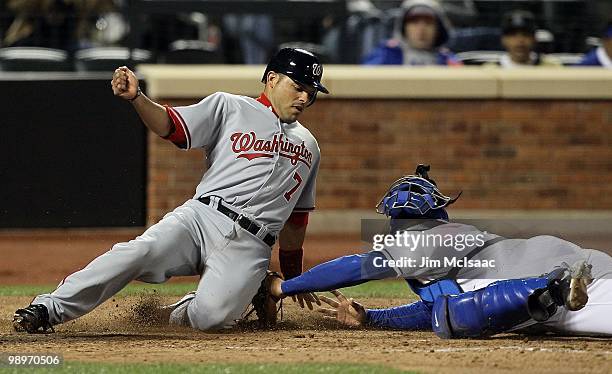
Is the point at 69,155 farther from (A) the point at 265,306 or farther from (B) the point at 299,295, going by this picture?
(B) the point at 299,295

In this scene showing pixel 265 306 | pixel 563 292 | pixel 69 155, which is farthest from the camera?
pixel 69 155

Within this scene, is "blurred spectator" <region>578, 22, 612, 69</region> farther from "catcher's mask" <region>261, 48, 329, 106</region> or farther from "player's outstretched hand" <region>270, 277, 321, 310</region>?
"player's outstretched hand" <region>270, 277, 321, 310</region>

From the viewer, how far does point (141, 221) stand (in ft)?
38.1

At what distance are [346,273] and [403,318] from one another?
0.80m

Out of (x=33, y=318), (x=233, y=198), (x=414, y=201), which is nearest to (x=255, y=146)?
(x=233, y=198)

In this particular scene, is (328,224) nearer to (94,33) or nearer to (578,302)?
(94,33)

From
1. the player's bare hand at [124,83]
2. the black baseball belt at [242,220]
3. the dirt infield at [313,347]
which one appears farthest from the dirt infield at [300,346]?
the player's bare hand at [124,83]

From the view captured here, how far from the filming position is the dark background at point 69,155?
11.5 m

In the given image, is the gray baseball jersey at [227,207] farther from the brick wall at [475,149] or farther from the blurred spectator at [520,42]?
the blurred spectator at [520,42]

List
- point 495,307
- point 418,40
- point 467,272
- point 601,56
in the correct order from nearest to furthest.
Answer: point 495,307, point 467,272, point 418,40, point 601,56

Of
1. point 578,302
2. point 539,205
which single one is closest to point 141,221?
point 539,205

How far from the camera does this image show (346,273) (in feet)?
19.1

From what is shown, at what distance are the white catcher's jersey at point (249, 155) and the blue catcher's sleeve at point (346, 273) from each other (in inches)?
23.2

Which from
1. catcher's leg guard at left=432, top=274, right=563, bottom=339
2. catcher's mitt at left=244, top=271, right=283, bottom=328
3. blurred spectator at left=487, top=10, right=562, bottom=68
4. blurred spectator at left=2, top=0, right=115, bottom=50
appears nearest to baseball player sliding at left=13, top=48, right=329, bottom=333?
catcher's mitt at left=244, top=271, right=283, bottom=328
